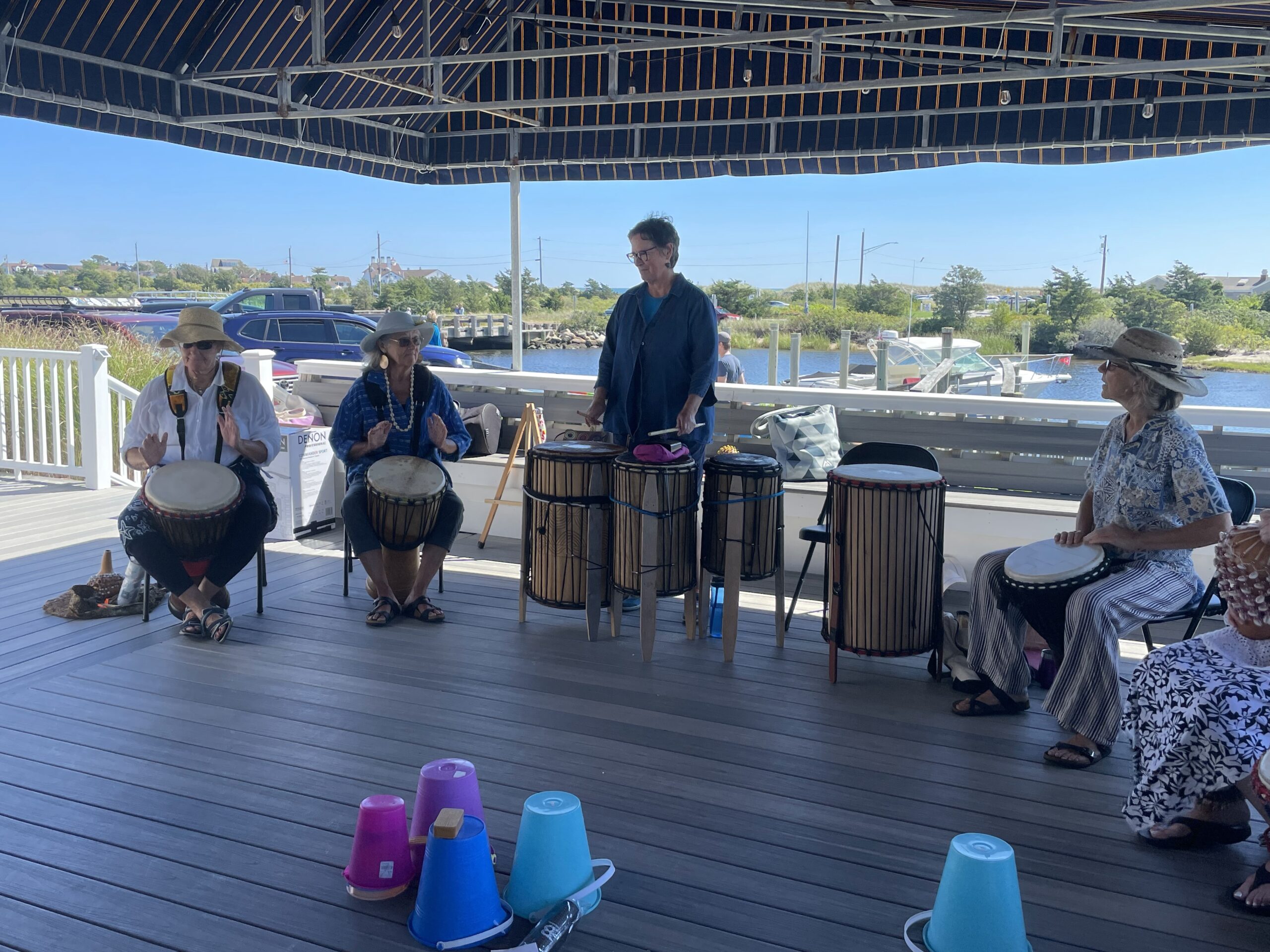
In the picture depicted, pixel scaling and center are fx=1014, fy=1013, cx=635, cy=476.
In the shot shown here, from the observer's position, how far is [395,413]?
4.42 m

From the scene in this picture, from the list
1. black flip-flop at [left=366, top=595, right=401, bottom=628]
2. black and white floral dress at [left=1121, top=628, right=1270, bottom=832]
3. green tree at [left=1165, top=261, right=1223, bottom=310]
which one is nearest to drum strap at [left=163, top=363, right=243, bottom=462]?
black flip-flop at [left=366, top=595, right=401, bottom=628]

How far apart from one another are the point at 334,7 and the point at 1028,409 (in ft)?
19.5

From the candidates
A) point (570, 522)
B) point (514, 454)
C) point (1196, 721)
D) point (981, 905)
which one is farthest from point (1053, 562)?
point (514, 454)

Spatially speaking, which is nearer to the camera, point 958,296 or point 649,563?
point 649,563

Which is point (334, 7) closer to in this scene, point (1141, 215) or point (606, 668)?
point (606, 668)

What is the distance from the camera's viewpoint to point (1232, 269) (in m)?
41.8

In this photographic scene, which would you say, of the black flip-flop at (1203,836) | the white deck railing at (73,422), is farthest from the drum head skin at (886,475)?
the white deck railing at (73,422)

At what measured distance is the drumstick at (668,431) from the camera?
3863 millimetres

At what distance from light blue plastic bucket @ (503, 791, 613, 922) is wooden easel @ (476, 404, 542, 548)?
368 centimetres

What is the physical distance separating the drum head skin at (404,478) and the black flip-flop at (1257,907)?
3080 millimetres

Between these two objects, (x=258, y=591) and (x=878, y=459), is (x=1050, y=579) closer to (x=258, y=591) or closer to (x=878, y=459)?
(x=878, y=459)

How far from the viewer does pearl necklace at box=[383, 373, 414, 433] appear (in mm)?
4414

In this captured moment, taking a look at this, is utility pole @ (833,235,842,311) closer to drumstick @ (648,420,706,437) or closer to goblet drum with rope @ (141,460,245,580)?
drumstick @ (648,420,706,437)

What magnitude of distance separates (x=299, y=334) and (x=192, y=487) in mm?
10661
